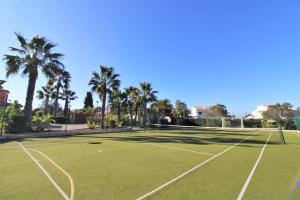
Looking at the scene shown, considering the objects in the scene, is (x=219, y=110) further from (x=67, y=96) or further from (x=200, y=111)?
(x=67, y=96)

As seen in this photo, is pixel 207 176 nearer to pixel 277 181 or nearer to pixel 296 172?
pixel 277 181

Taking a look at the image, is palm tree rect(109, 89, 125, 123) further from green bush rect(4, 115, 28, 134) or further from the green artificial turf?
the green artificial turf

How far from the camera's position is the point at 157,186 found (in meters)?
5.12

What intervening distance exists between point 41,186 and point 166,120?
40873 mm

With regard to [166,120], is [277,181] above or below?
below

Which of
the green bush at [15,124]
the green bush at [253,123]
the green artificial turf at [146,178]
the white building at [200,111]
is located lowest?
the green artificial turf at [146,178]

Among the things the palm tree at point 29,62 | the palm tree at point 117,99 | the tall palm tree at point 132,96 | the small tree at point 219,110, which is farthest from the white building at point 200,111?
the palm tree at point 29,62

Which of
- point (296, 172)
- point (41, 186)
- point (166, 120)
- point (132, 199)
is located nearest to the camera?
point (132, 199)

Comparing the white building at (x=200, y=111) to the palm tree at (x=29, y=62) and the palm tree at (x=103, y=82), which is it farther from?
the palm tree at (x=29, y=62)

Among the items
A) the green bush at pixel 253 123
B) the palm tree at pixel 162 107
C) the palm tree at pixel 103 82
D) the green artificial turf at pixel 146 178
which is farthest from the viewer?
the palm tree at pixel 162 107

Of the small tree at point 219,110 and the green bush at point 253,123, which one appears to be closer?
the green bush at point 253,123

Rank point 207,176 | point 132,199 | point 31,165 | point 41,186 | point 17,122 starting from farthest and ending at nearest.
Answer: point 17,122, point 31,165, point 207,176, point 41,186, point 132,199

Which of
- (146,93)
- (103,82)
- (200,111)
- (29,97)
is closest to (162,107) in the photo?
(146,93)

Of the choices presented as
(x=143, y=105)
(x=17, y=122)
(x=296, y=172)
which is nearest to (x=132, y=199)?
(x=296, y=172)
